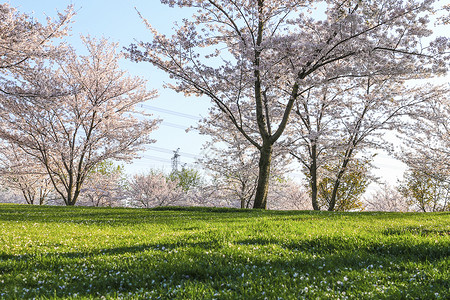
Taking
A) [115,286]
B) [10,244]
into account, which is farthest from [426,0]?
[10,244]

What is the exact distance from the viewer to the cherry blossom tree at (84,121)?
2180 cm

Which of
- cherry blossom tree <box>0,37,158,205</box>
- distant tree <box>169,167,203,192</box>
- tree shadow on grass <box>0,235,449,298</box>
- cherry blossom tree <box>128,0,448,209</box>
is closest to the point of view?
tree shadow on grass <box>0,235,449,298</box>

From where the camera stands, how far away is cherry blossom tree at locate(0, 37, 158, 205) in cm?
2180

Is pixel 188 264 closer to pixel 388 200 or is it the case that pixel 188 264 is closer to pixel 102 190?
pixel 102 190

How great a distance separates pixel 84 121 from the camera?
2298cm

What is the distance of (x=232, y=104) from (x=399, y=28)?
8.87 meters

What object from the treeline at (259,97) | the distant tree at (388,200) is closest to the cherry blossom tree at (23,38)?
A: the treeline at (259,97)

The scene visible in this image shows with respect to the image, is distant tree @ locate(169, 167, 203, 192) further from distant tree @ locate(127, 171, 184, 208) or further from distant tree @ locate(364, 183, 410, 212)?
distant tree @ locate(364, 183, 410, 212)

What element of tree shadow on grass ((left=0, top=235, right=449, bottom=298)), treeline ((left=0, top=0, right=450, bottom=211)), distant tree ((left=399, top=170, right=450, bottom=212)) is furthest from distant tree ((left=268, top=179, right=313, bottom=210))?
tree shadow on grass ((left=0, top=235, right=449, bottom=298))

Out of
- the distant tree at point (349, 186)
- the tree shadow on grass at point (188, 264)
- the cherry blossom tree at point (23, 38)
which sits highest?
the cherry blossom tree at point (23, 38)

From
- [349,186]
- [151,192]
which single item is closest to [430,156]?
[349,186]

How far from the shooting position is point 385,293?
3754mm

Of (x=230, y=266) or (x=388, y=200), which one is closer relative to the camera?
(x=230, y=266)

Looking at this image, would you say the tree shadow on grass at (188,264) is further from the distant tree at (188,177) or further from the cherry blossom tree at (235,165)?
the distant tree at (188,177)
